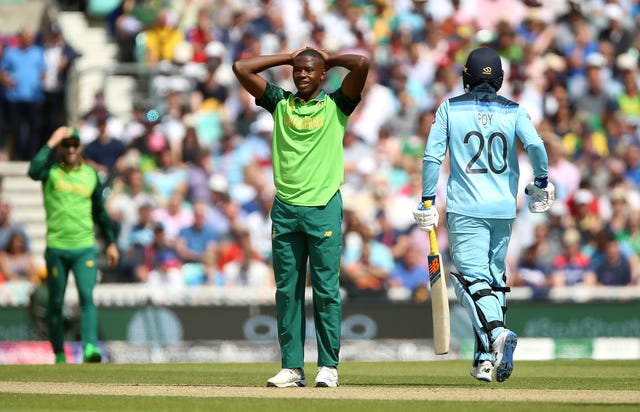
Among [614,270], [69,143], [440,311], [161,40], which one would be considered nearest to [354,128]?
[161,40]

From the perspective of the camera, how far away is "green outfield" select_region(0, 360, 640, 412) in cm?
862

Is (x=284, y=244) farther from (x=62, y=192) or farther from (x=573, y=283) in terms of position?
(x=573, y=283)

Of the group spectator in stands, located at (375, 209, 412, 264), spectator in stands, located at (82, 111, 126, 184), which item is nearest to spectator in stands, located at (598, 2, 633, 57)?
spectator in stands, located at (375, 209, 412, 264)

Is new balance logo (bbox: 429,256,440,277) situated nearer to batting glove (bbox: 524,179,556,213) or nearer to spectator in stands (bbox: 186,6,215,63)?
batting glove (bbox: 524,179,556,213)

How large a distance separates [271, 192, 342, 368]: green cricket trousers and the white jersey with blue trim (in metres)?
0.84

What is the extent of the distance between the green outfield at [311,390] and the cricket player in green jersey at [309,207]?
37 cm

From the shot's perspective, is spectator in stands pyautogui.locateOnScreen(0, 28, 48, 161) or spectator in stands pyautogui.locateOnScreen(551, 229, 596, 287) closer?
spectator in stands pyautogui.locateOnScreen(551, 229, 596, 287)

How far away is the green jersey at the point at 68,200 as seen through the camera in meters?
14.1

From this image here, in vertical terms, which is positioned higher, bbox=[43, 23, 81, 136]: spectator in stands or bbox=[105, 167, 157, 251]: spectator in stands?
bbox=[43, 23, 81, 136]: spectator in stands

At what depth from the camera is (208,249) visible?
18094 mm

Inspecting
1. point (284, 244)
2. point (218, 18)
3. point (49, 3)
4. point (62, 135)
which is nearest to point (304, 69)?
point (284, 244)

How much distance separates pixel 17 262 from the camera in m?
17.8

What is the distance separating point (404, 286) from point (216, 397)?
903 cm

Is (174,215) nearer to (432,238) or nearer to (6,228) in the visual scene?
(6,228)
